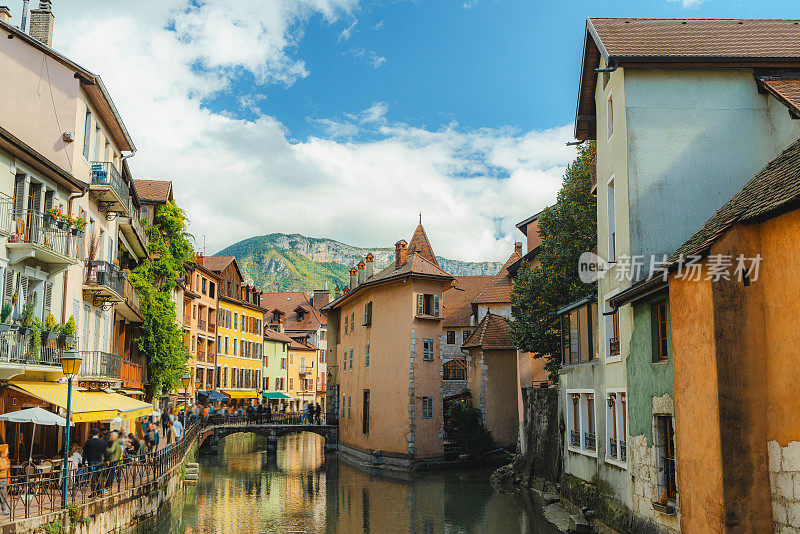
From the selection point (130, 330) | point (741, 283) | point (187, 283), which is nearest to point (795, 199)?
point (741, 283)

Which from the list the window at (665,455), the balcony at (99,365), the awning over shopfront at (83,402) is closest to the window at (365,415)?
the balcony at (99,365)

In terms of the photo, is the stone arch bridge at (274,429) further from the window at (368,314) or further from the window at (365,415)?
the window at (368,314)

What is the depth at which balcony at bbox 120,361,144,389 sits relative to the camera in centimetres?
2763

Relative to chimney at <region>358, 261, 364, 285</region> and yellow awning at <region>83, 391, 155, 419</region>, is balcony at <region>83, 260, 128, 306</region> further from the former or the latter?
chimney at <region>358, 261, 364, 285</region>

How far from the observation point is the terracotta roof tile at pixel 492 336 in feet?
135

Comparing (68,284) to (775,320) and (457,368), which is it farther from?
(457,368)

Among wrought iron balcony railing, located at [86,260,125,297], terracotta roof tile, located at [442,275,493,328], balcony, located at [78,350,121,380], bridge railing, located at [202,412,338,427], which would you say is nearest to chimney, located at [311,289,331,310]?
terracotta roof tile, located at [442,275,493,328]

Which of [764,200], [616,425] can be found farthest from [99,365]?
[764,200]

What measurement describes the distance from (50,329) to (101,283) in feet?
17.5

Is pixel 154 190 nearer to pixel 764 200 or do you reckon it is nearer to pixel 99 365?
pixel 99 365

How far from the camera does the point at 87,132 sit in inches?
947

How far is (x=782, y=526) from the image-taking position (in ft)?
37.0

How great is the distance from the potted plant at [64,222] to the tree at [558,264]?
58.0 ft

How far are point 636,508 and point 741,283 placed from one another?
697cm
